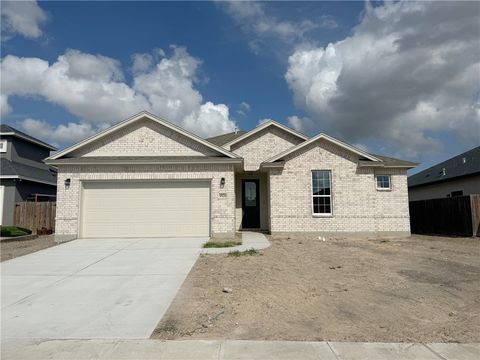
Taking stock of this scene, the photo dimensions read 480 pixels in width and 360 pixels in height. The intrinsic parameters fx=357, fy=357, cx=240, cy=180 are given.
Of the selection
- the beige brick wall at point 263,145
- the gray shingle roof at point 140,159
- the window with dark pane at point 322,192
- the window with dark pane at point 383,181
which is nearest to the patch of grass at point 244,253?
the gray shingle roof at point 140,159

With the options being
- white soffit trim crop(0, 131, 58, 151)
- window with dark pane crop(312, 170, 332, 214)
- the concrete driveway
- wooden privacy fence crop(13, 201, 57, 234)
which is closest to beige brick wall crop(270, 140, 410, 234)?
window with dark pane crop(312, 170, 332, 214)

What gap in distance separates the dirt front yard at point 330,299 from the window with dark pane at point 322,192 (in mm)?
5250

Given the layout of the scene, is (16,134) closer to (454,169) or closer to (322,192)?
(322,192)

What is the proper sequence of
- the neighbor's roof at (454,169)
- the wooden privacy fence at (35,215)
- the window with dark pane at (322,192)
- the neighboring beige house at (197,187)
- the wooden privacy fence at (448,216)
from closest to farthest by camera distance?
the neighboring beige house at (197,187) → the window with dark pane at (322,192) → the wooden privacy fence at (448,216) → the wooden privacy fence at (35,215) → the neighbor's roof at (454,169)

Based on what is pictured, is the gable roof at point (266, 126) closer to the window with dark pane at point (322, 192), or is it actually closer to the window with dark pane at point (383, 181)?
the window with dark pane at point (322, 192)

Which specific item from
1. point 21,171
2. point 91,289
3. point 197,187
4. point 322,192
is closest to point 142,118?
point 197,187

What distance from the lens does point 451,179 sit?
77.5 ft

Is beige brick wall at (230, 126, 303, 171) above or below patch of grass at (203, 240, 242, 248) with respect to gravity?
above

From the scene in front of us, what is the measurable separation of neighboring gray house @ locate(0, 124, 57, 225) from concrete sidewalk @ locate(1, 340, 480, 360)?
18533mm

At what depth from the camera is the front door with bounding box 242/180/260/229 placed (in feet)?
62.4

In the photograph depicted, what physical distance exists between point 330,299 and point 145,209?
34.0 feet

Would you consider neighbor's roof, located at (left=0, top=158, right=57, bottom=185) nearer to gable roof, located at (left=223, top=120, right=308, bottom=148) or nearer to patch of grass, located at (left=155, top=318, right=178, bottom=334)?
gable roof, located at (left=223, top=120, right=308, bottom=148)

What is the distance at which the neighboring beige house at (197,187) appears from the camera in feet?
50.1

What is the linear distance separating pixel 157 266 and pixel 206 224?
565 centimetres
